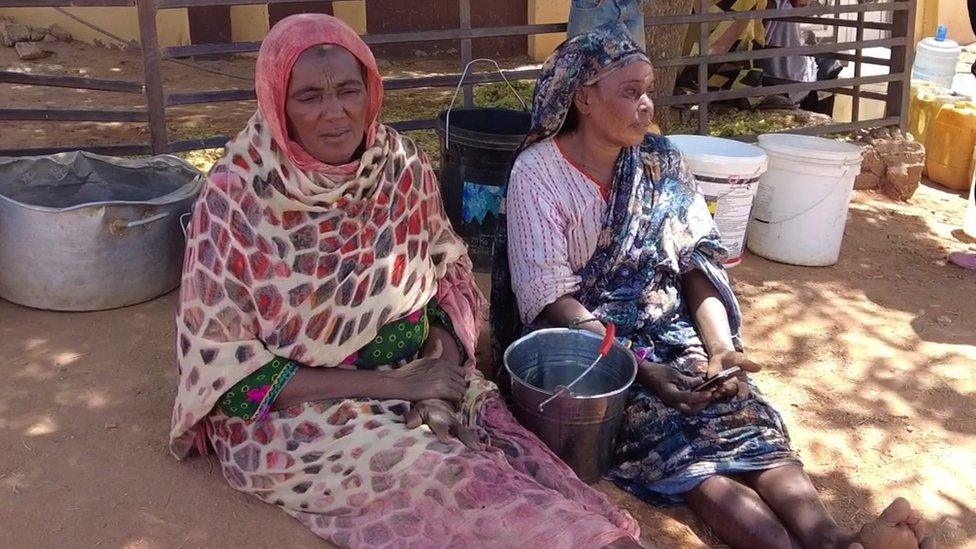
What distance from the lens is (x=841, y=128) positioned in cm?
614

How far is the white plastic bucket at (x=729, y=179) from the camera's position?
441cm

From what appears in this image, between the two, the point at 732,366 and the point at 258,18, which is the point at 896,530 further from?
the point at 258,18

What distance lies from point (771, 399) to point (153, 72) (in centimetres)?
318

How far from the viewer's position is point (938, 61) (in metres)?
9.23

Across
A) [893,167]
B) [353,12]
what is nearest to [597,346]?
[893,167]

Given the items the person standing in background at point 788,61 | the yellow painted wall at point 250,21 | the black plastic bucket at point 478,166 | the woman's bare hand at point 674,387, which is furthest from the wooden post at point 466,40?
the yellow painted wall at point 250,21

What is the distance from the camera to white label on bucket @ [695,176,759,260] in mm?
4461

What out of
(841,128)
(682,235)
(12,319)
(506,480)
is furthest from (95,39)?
(506,480)

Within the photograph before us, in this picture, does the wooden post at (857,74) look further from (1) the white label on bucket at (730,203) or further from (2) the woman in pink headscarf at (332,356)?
(2) the woman in pink headscarf at (332,356)

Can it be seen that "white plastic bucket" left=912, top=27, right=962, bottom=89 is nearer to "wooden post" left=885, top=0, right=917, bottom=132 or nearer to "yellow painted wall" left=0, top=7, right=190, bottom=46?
"wooden post" left=885, top=0, right=917, bottom=132

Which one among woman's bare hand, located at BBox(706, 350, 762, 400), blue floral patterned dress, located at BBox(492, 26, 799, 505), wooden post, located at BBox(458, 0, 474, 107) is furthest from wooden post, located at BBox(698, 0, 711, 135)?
woman's bare hand, located at BBox(706, 350, 762, 400)

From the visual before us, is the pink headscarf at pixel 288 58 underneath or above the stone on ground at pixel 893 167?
above

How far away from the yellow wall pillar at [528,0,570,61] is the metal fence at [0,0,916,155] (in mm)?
3221

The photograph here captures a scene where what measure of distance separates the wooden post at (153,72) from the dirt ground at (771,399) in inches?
37.4
